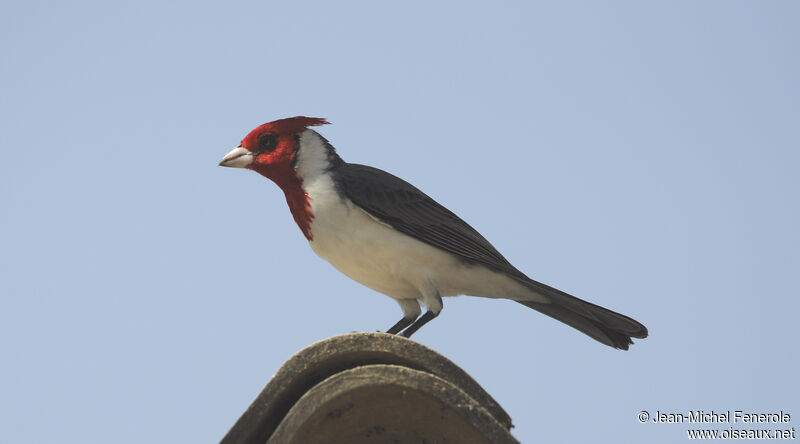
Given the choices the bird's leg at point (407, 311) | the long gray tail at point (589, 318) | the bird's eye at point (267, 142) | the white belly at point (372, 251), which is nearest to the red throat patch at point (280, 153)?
the bird's eye at point (267, 142)

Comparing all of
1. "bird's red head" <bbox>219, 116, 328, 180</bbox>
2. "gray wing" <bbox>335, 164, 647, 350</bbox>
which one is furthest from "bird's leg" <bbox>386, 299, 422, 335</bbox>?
"bird's red head" <bbox>219, 116, 328, 180</bbox>

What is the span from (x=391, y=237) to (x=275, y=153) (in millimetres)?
903

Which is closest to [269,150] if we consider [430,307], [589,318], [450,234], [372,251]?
[372,251]

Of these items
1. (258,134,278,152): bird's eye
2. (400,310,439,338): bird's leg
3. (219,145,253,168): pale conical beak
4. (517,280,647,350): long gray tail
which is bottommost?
(400,310,439,338): bird's leg

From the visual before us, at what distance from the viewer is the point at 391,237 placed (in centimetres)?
455

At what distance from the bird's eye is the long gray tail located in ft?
5.66

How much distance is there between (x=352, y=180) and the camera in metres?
4.72

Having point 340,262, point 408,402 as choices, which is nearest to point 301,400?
point 408,402

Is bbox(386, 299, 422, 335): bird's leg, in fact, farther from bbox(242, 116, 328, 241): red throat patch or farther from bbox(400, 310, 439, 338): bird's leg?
bbox(242, 116, 328, 241): red throat patch

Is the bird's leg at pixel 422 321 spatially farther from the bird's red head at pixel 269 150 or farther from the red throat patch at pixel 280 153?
the bird's red head at pixel 269 150

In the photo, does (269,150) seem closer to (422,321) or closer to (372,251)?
(372,251)

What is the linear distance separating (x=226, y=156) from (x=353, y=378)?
251 cm

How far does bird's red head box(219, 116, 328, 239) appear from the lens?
4836mm

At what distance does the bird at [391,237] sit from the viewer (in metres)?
4.55
